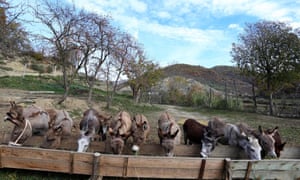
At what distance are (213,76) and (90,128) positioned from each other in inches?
885

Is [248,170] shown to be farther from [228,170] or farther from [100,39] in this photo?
[100,39]

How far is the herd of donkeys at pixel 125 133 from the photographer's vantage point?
14.8 feet

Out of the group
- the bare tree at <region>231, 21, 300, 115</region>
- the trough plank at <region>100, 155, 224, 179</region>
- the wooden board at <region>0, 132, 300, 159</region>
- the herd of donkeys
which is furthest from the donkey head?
the bare tree at <region>231, 21, 300, 115</region>

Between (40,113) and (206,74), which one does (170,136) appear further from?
(206,74)

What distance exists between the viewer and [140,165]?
373 centimetres

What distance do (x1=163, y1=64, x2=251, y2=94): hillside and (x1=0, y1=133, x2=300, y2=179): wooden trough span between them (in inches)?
585

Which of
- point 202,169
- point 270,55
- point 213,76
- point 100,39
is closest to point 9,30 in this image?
point 100,39

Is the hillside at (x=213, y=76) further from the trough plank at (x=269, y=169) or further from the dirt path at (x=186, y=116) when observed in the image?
the trough plank at (x=269, y=169)

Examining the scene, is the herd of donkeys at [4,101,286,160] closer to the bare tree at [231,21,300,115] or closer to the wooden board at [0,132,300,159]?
the wooden board at [0,132,300,159]

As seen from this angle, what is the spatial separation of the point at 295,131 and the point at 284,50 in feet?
21.3

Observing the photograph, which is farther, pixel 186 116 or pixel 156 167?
pixel 186 116

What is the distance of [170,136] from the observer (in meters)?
4.66

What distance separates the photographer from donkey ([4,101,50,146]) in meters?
4.38

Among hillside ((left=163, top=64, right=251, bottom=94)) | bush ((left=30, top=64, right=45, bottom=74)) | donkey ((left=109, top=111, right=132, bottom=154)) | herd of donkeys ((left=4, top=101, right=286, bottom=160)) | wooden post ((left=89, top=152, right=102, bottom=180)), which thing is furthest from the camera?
bush ((left=30, top=64, right=45, bottom=74))
